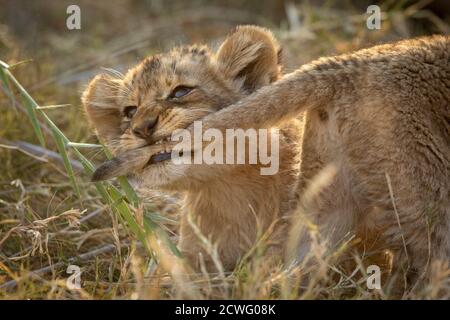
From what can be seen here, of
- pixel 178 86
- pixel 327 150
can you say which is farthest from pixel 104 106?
pixel 327 150

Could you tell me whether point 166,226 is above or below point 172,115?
below

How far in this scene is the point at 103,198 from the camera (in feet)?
14.3

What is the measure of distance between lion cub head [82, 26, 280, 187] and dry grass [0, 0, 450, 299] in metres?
0.28

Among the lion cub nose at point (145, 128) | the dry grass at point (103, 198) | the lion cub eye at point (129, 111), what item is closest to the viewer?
the dry grass at point (103, 198)

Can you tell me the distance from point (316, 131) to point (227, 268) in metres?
0.88

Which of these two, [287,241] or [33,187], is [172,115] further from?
[33,187]

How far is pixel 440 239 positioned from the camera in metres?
3.64

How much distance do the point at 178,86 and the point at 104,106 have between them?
0.54 metres

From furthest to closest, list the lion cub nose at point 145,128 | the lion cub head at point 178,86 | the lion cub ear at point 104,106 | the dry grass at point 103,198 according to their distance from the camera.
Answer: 1. the lion cub ear at point 104,106
2. the lion cub head at point 178,86
3. the lion cub nose at point 145,128
4. the dry grass at point 103,198

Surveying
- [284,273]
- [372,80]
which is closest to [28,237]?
[284,273]

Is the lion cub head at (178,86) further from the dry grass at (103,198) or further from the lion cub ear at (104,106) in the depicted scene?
the dry grass at (103,198)

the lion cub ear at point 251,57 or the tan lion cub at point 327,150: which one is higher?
the lion cub ear at point 251,57

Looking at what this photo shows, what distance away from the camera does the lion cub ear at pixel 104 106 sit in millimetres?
4707

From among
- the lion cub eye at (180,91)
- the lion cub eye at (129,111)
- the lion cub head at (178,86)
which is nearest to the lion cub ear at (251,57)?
the lion cub head at (178,86)
